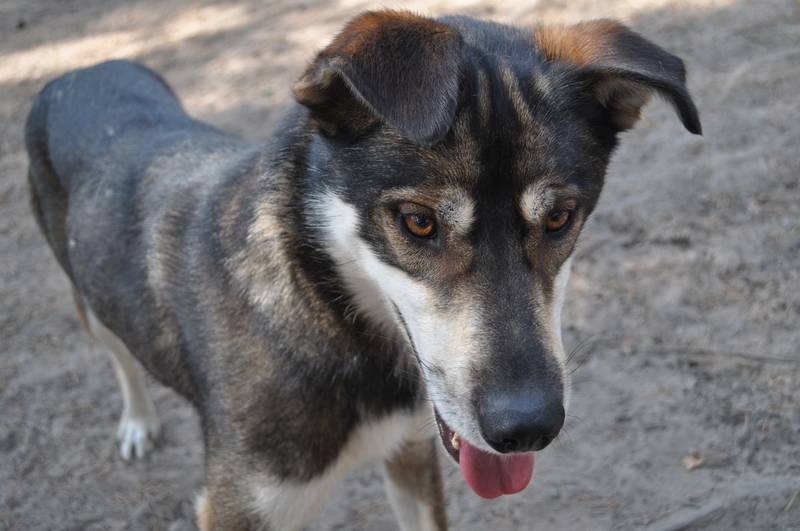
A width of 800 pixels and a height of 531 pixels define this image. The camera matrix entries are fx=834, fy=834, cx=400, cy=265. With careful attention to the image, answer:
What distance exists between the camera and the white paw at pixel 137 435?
418 centimetres

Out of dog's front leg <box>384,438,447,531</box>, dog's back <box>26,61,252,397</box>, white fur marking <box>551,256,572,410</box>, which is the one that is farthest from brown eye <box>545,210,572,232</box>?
dog's back <box>26,61,252,397</box>

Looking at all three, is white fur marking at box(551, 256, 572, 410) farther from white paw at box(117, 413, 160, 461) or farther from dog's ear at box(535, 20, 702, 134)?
white paw at box(117, 413, 160, 461)

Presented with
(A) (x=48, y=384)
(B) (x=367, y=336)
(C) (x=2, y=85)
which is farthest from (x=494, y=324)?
(C) (x=2, y=85)

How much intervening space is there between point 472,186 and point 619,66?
573 mm

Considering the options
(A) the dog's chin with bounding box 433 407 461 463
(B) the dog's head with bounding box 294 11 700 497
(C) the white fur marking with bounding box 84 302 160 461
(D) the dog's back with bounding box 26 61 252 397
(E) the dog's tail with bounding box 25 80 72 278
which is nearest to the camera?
(B) the dog's head with bounding box 294 11 700 497

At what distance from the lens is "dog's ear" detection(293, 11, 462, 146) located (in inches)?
78.8

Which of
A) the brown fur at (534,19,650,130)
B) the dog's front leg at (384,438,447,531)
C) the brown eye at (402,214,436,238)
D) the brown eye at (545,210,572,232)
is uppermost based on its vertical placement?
the brown fur at (534,19,650,130)

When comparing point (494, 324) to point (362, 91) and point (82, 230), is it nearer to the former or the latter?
point (362, 91)

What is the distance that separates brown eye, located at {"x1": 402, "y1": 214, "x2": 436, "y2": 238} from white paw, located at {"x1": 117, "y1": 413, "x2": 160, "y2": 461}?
2.50m

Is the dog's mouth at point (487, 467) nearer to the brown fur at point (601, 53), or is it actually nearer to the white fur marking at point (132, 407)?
the brown fur at point (601, 53)

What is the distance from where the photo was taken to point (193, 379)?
9.97 ft

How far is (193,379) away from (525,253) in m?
1.40

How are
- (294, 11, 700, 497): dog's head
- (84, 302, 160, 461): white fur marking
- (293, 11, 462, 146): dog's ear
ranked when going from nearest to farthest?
(293, 11, 462, 146): dog's ear, (294, 11, 700, 497): dog's head, (84, 302, 160, 461): white fur marking

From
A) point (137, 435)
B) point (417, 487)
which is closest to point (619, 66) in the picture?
point (417, 487)
